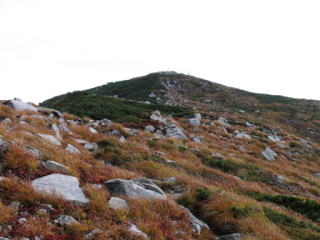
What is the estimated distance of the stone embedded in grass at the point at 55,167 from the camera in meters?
6.93

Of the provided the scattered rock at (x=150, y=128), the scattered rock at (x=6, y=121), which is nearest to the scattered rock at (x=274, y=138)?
the scattered rock at (x=150, y=128)

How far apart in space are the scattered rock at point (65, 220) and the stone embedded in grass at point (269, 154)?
16.2 metres

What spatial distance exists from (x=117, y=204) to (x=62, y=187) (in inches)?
51.3

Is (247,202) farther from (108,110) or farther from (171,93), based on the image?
(171,93)

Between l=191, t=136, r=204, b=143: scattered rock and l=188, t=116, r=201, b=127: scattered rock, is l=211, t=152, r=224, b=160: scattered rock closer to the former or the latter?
l=191, t=136, r=204, b=143: scattered rock

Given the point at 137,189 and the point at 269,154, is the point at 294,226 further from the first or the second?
the point at 269,154

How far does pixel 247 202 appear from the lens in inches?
307

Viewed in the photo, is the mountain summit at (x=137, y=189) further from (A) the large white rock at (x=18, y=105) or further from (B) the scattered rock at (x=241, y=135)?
(B) the scattered rock at (x=241, y=135)

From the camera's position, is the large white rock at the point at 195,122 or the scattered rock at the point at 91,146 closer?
the scattered rock at the point at 91,146

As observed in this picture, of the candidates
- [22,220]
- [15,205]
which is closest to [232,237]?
[22,220]

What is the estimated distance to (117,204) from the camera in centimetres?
602

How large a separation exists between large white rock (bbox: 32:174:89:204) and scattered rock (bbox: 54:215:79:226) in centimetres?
56

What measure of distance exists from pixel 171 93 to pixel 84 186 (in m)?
40.8

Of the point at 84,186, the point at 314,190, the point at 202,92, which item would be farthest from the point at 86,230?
the point at 202,92
